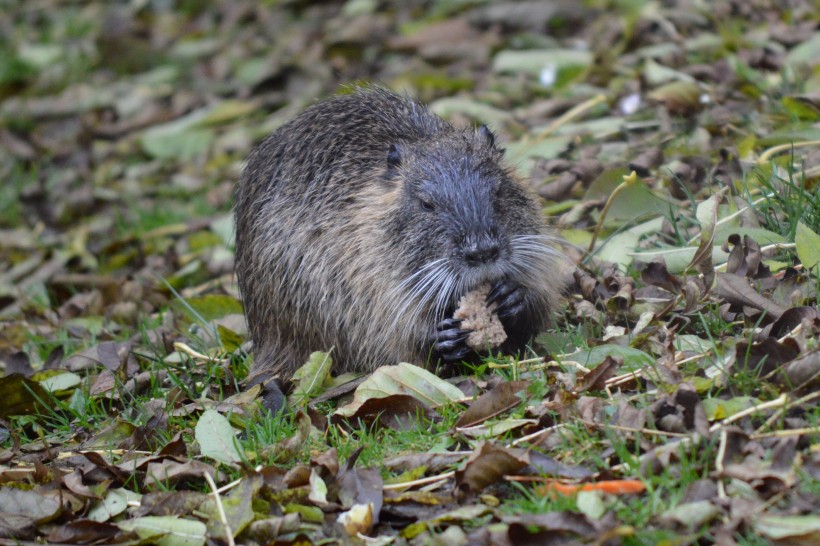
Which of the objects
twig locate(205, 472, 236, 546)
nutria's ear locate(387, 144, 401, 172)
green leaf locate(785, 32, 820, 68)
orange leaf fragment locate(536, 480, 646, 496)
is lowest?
twig locate(205, 472, 236, 546)

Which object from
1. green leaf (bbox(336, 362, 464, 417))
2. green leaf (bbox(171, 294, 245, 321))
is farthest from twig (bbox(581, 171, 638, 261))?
green leaf (bbox(171, 294, 245, 321))

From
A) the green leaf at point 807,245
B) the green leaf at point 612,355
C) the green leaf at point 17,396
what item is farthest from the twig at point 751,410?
the green leaf at point 17,396

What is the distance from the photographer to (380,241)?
4121 millimetres

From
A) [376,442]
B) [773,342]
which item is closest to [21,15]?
[376,442]

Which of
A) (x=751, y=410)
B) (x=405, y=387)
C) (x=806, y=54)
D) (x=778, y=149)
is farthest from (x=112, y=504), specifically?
(x=806, y=54)

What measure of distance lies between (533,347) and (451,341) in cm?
34

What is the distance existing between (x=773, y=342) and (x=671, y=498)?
2.34 ft

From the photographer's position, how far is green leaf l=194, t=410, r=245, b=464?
139 inches

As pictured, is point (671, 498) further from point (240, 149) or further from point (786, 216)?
point (240, 149)

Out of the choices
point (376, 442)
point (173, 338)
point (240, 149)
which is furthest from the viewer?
point (240, 149)

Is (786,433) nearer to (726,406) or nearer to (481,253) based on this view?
(726,406)

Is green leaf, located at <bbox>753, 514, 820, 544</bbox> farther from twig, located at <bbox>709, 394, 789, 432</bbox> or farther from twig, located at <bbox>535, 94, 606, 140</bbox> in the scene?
twig, located at <bbox>535, 94, 606, 140</bbox>

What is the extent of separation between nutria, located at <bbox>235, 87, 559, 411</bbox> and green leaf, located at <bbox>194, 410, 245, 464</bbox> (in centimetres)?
35

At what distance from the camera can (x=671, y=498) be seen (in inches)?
111
